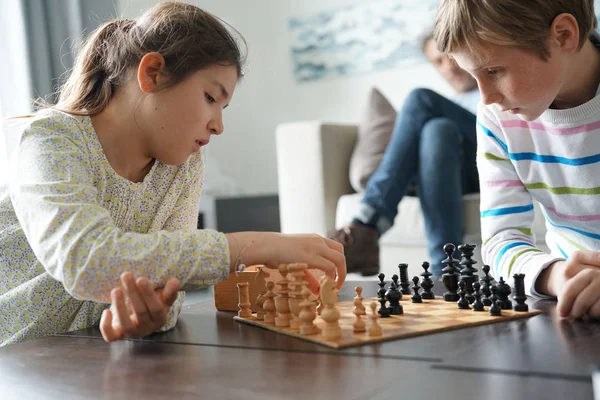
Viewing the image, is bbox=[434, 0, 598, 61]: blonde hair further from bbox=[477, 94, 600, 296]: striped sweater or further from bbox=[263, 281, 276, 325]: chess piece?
bbox=[263, 281, 276, 325]: chess piece

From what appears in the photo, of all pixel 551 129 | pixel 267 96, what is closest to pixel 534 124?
pixel 551 129

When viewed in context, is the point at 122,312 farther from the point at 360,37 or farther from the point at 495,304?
the point at 360,37

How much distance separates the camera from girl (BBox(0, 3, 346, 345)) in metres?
1.00

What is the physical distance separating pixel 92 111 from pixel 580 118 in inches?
37.0

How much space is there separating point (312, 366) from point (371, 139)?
2907 mm

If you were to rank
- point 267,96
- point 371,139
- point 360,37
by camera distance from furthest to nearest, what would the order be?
point 267,96
point 360,37
point 371,139

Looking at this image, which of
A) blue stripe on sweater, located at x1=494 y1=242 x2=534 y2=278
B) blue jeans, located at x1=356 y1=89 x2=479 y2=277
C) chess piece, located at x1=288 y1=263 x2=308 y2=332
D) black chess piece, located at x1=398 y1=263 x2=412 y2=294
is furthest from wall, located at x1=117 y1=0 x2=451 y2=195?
chess piece, located at x1=288 y1=263 x2=308 y2=332

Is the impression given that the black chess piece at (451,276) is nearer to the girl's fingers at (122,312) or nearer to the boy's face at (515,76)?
the boy's face at (515,76)

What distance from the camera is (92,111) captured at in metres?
1.31

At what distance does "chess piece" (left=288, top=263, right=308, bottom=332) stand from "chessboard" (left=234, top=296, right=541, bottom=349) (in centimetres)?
1

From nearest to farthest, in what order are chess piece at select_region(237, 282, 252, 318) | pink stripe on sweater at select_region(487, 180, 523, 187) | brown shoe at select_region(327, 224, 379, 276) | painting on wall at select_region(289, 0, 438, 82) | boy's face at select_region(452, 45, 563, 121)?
chess piece at select_region(237, 282, 252, 318), boy's face at select_region(452, 45, 563, 121), pink stripe on sweater at select_region(487, 180, 523, 187), brown shoe at select_region(327, 224, 379, 276), painting on wall at select_region(289, 0, 438, 82)

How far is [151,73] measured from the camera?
1295mm

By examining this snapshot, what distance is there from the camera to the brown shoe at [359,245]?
113 inches

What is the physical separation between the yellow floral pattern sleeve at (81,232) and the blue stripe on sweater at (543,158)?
0.62 metres
